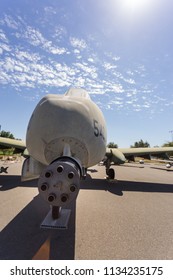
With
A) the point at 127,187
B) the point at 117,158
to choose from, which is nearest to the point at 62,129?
the point at 117,158

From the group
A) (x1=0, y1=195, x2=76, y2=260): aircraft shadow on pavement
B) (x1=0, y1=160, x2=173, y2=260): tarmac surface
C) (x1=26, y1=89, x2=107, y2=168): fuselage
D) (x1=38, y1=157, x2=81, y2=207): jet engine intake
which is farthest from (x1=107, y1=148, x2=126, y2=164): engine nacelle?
(x1=38, y1=157, x2=81, y2=207): jet engine intake

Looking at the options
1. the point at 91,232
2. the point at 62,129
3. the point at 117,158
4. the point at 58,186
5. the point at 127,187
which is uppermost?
the point at 62,129

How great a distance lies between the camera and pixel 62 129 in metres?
3.90

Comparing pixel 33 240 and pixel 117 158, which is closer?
pixel 33 240

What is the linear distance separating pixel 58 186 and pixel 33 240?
1.95 m

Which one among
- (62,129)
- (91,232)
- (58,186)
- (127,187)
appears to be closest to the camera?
(58,186)

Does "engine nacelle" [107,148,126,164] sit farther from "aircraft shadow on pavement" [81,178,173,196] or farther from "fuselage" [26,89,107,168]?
"fuselage" [26,89,107,168]

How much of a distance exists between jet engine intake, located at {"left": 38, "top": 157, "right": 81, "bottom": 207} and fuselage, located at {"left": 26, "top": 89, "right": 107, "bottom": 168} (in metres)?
1.10

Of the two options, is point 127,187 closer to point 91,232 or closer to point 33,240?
point 91,232

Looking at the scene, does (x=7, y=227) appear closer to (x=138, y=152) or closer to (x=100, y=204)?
(x=100, y=204)

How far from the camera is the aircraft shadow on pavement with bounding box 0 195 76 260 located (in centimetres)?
337

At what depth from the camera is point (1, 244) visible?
3.71 m

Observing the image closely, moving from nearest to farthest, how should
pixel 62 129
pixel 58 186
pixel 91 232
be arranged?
pixel 58 186, pixel 62 129, pixel 91 232
